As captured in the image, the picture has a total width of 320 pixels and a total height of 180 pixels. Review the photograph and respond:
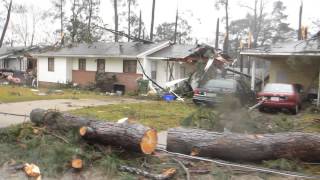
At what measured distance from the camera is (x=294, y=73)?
21.2m

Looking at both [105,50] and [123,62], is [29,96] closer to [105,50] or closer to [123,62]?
[123,62]

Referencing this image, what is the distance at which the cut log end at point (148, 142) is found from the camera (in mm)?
6589

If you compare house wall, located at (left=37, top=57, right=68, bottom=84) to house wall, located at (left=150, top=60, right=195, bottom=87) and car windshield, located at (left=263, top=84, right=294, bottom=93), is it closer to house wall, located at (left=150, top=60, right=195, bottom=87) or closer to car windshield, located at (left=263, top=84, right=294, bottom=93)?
house wall, located at (left=150, top=60, right=195, bottom=87)

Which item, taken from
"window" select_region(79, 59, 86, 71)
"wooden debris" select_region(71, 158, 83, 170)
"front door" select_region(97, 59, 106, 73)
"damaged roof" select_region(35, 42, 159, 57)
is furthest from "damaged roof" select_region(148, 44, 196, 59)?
"wooden debris" select_region(71, 158, 83, 170)

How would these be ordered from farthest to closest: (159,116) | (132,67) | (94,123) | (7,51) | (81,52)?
(7,51), (81,52), (132,67), (159,116), (94,123)

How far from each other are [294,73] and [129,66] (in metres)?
10.9

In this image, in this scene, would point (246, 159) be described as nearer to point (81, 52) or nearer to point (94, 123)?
point (94, 123)

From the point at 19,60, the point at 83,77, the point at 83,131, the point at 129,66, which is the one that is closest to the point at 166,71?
the point at 129,66

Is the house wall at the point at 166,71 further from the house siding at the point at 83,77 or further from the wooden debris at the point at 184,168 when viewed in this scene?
the wooden debris at the point at 184,168

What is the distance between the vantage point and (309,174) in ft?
20.1

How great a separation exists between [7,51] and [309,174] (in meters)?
39.5

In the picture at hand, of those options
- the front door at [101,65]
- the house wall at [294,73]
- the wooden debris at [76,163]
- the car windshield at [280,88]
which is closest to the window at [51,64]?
the front door at [101,65]

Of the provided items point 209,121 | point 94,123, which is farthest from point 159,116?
point 94,123

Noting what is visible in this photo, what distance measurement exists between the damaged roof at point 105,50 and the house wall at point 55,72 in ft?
1.86
